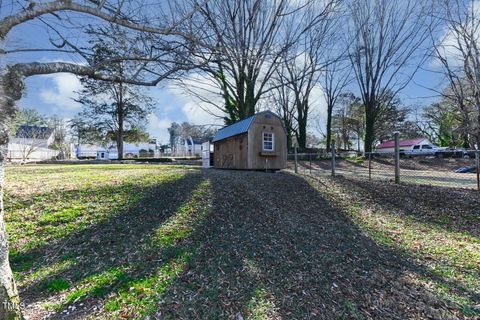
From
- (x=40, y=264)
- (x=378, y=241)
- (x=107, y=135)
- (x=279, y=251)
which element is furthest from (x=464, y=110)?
(x=107, y=135)

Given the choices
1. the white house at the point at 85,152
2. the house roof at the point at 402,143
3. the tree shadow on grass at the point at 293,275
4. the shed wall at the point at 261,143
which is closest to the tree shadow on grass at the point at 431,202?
the tree shadow on grass at the point at 293,275

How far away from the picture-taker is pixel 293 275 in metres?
2.71

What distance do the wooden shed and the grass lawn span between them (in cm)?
595

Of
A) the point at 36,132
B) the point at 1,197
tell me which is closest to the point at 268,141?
the point at 1,197

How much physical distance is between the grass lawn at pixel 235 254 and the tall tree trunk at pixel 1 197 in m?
0.32

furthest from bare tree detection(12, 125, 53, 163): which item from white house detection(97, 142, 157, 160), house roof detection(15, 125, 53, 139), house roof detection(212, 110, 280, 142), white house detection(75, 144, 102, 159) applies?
house roof detection(212, 110, 280, 142)

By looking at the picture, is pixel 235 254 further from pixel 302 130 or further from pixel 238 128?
Answer: pixel 302 130

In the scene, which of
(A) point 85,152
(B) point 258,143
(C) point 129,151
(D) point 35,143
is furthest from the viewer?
(C) point 129,151

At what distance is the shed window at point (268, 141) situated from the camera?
1155cm

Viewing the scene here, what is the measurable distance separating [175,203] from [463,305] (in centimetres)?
377

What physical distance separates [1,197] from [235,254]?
2172mm

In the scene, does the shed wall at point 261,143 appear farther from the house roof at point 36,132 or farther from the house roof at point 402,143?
the house roof at point 36,132

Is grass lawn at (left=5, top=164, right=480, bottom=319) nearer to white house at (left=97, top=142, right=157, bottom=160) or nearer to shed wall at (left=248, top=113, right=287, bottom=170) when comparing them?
shed wall at (left=248, top=113, right=287, bottom=170)

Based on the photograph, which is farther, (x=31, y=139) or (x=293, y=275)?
(x=31, y=139)
